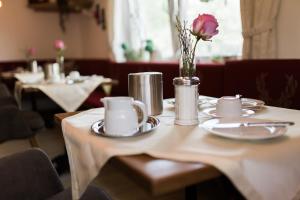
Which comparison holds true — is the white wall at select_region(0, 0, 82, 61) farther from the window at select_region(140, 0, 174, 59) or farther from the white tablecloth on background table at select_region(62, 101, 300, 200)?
the white tablecloth on background table at select_region(62, 101, 300, 200)

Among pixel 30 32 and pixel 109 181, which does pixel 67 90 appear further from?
pixel 30 32

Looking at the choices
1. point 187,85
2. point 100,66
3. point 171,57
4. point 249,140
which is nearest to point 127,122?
point 187,85

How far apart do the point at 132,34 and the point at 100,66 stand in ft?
2.53

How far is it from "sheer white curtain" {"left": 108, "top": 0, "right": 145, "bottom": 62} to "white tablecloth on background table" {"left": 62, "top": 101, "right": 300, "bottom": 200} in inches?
124

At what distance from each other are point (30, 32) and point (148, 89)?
15.0ft

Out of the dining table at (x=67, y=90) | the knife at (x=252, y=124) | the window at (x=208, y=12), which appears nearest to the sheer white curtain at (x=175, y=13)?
the window at (x=208, y=12)

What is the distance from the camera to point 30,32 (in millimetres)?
5191

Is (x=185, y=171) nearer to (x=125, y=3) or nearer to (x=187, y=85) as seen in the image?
(x=187, y=85)

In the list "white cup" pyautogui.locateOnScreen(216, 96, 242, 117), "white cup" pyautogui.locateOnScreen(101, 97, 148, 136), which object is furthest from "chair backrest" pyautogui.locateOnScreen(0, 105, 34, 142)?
"white cup" pyautogui.locateOnScreen(216, 96, 242, 117)

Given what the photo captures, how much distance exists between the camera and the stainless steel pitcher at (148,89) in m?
1.20

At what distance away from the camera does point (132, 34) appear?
411cm

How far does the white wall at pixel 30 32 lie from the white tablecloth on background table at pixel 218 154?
4598 mm

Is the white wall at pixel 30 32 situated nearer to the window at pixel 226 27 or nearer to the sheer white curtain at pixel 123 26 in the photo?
the sheer white curtain at pixel 123 26

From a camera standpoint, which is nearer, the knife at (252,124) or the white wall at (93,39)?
the knife at (252,124)
